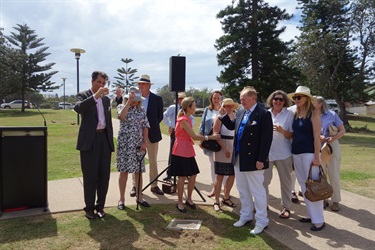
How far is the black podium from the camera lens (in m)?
4.33

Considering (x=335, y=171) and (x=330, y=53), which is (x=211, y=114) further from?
(x=330, y=53)

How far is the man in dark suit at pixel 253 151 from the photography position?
3.89 m

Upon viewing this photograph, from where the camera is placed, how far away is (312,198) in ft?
13.0

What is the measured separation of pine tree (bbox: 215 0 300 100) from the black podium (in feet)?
57.8

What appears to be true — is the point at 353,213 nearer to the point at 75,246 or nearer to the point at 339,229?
the point at 339,229

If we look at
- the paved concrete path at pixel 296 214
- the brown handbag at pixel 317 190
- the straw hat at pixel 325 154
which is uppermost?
the straw hat at pixel 325 154

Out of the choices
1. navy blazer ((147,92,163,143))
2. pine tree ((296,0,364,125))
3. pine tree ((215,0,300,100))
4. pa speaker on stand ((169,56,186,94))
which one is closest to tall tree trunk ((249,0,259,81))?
pine tree ((215,0,300,100))

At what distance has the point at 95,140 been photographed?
428 centimetres

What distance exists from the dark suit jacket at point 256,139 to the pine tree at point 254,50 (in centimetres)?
1742

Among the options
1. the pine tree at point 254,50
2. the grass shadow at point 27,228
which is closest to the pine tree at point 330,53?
the pine tree at point 254,50

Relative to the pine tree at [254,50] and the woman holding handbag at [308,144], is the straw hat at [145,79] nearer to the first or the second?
the woman holding handbag at [308,144]

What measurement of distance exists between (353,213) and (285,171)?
121cm

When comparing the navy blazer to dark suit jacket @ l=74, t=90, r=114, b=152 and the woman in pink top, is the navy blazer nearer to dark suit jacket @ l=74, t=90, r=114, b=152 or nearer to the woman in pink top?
the woman in pink top

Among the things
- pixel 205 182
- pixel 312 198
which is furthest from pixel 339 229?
pixel 205 182
